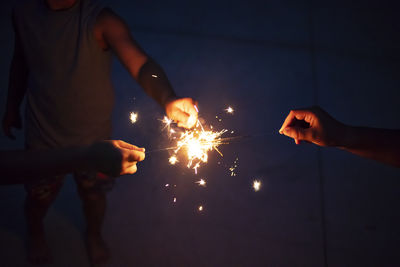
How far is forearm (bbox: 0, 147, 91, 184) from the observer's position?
143cm

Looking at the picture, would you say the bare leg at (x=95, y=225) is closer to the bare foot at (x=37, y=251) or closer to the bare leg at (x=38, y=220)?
the bare leg at (x=38, y=220)

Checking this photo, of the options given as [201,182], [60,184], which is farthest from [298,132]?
[60,184]

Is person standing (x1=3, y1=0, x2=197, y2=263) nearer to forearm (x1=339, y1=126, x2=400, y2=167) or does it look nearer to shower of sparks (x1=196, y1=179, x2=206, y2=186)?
forearm (x1=339, y1=126, x2=400, y2=167)

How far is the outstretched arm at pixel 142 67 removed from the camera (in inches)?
69.4

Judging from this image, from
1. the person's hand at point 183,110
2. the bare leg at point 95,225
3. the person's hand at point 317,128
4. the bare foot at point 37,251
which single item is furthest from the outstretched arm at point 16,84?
the person's hand at point 317,128

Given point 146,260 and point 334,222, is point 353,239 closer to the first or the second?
point 334,222

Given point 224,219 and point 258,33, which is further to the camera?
point 258,33

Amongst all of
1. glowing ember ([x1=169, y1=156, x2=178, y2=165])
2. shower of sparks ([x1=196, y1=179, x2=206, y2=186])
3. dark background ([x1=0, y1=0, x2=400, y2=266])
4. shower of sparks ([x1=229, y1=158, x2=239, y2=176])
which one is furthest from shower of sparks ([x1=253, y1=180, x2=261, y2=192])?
glowing ember ([x1=169, y1=156, x2=178, y2=165])

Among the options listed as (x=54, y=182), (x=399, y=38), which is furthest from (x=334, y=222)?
(x=399, y=38)

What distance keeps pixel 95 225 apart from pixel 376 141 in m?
2.08

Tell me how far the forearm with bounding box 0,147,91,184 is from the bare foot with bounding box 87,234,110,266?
108 cm

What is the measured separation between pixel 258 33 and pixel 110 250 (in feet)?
11.5

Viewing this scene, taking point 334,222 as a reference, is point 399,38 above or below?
above

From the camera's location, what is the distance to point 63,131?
6.20 ft
